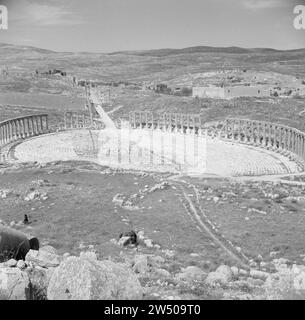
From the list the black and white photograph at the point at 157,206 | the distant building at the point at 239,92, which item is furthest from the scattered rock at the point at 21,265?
the distant building at the point at 239,92

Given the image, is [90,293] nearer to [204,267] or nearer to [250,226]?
[204,267]

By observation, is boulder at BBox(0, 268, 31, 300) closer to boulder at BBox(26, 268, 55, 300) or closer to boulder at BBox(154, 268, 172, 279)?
boulder at BBox(26, 268, 55, 300)

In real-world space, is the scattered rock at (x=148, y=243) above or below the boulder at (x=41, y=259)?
below

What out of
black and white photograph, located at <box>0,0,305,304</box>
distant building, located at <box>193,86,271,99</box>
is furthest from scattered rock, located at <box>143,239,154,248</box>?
distant building, located at <box>193,86,271,99</box>

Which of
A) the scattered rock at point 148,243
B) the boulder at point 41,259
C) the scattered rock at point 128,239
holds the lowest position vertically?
the scattered rock at point 148,243

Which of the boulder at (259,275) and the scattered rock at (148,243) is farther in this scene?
the scattered rock at (148,243)

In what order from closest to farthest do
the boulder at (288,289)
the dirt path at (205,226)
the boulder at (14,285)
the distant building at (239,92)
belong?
the boulder at (288,289) < the boulder at (14,285) < the dirt path at (205,226) < the distant building at (239,92)

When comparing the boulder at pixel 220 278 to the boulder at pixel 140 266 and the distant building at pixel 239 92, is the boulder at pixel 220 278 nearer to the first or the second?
the boulder at pixel 140 266
